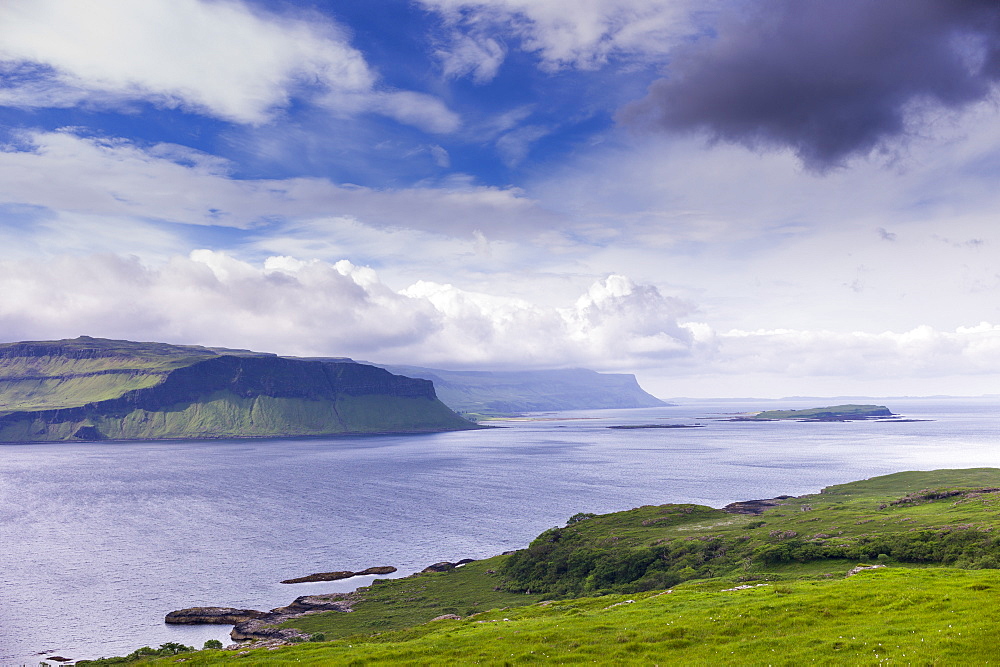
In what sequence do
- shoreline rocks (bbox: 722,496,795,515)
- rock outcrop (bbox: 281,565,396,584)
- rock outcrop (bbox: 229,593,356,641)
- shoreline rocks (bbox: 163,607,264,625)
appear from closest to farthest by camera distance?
rock outcrop (bbox: 229,593,356,641) < shoreline rocks (bbox: 163,607,264,625) < rock outcrop (bbox: 281,565,396,584) < shoreline rocks (bbox: 722,496,795,515)

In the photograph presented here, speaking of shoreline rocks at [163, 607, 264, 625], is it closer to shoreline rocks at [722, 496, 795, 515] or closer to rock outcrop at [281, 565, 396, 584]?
rock outcrop at [281, 565, 396, 584]

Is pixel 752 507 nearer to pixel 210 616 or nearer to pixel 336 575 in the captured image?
pixel 336 575

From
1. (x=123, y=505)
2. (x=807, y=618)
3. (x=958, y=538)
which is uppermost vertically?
(x=807, y=618)

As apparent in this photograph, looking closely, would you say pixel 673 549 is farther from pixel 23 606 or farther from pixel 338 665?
pixel 23 606

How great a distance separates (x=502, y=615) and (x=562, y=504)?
4839 inches

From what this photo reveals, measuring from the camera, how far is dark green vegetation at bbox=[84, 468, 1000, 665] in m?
30.5

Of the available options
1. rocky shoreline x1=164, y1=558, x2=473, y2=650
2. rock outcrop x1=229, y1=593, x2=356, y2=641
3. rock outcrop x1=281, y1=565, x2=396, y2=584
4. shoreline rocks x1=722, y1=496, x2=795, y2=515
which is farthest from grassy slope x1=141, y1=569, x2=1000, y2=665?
shoreline rocks x1=722, y1=496, x2=795, y2=515

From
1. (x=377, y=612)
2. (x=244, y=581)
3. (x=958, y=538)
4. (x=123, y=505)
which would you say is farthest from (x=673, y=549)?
(x=123, y=505)

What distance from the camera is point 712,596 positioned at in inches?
1800

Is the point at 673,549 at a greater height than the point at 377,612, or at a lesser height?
greater

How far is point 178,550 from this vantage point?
137625mm

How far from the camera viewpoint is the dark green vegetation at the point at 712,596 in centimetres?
3053

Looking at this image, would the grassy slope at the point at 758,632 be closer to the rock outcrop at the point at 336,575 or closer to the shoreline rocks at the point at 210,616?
the shoreline rocks at the point at 210,616

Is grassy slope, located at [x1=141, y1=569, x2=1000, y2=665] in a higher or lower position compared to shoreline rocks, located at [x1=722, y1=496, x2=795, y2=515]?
higher
